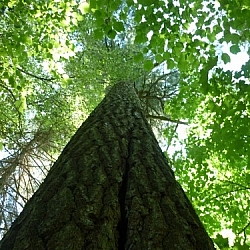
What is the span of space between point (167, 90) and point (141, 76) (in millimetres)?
1266

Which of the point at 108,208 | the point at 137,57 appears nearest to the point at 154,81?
the point at 137,57

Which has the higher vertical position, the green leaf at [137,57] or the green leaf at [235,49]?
the green leaf at [137,57]

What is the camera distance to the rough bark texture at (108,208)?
4.25ft

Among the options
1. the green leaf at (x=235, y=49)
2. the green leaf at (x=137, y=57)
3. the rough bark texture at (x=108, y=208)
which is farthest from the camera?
the green leaf at (x=137, y=57)

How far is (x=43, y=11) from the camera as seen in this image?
17.2 feet

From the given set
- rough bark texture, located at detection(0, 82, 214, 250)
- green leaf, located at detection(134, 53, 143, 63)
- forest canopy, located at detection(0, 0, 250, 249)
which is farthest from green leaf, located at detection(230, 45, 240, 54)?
rough bark texture, located at detection(0, 82, 214, 250)

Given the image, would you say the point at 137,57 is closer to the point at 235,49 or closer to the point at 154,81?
the point at 235,49

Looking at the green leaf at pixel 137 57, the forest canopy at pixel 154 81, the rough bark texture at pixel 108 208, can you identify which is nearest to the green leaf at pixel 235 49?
the forest canopy at pixel 154 81

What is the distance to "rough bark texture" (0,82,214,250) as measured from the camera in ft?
4.25

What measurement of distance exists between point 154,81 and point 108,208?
29.7ft

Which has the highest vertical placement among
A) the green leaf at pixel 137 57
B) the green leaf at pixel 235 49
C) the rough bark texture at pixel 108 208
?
the green leaf at pixel 137 57

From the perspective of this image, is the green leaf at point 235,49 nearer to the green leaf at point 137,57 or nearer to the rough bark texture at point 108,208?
the green leaf at point 137,57

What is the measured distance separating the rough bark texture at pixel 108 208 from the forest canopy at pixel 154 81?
1.89 ft

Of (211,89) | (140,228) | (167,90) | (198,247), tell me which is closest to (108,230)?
(140,228)
